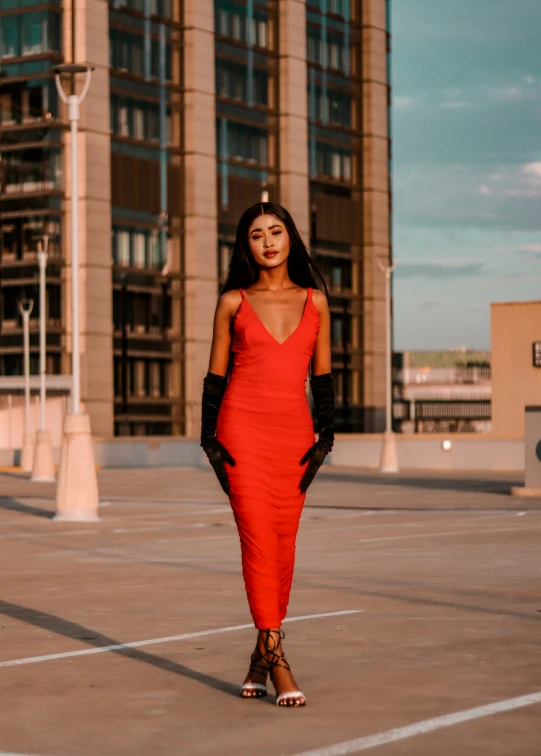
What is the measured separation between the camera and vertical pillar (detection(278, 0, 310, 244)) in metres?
79.7

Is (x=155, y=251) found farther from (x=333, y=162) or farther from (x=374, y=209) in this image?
(x=374, y=209)

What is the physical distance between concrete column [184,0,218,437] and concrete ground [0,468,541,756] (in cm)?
5430

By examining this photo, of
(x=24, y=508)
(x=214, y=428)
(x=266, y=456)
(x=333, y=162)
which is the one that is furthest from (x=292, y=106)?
(x=266, y=456)

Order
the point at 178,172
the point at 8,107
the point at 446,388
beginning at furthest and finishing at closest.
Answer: the point at 446,388
the point at 178,172
the point at 8,107

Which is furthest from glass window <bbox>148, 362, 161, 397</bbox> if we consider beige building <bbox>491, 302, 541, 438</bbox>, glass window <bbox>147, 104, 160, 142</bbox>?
beige building <bbox>491, 302, 541, 438</bbox>

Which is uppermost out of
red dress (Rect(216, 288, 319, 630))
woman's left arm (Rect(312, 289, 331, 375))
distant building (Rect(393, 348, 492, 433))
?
woman's left arm (Rect(312, 289, 331, 375))

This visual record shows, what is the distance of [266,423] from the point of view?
23.6ft

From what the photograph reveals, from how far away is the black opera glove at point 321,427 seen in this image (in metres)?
7.21

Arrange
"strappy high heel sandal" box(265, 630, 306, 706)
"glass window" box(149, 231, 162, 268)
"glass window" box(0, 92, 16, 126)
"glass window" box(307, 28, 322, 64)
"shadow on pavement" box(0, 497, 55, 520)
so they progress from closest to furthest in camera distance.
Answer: "strappy high heel sandal" box(265, 630, 306, 706), "shadow on pavement" box(0, 497, 55, 520), "glass window" box(0, 92, 16, 126), "glass window" box(149, 231, 162, 268), "glass window" box(307, 28, 322, 64)

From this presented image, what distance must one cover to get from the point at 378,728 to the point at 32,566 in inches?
354

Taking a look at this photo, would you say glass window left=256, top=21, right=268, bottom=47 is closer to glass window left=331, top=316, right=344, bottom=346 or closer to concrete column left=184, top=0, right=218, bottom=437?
concrete column left=184, top=0, right=218, bottom=437

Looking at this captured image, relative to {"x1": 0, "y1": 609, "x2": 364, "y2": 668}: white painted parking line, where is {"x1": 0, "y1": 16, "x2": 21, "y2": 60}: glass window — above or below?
above

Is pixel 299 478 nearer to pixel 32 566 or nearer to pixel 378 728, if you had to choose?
pixel 378 728

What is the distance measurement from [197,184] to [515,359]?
24028mm
